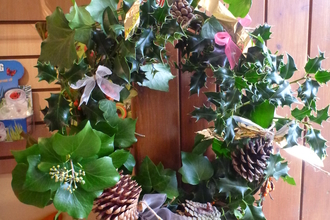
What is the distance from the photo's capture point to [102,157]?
44 cm

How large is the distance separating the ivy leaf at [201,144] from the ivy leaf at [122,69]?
0.23 metres

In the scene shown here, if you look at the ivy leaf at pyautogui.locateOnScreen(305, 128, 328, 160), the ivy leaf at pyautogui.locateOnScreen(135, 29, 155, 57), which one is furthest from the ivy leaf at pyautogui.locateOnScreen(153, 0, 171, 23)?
the ivy leaf at pyautogui.locateOnScreen(305, 128, 328, 160)

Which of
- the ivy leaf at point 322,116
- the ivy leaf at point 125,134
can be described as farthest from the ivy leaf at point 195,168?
the ivy leaf at point 322,116

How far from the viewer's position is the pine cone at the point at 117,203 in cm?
44

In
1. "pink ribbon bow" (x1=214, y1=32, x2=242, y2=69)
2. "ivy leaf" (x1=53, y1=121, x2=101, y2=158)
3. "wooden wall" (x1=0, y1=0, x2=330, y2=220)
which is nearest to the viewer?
"ivy leaf" (x1=53, y1=121, x2=101, y2=158)

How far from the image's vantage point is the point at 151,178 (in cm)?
55

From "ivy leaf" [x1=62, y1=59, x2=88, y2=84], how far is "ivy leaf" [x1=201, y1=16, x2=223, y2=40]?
8.9 inches

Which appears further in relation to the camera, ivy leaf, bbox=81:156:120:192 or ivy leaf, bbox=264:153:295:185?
ivy leaf, bbox=264:153:295:185

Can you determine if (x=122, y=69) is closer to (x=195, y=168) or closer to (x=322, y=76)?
(x=195, y=168)

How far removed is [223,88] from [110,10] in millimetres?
238

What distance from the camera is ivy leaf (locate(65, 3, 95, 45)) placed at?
46cm

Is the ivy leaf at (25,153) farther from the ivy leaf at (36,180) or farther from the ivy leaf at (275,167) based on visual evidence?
the ivy leaf at (275,167)

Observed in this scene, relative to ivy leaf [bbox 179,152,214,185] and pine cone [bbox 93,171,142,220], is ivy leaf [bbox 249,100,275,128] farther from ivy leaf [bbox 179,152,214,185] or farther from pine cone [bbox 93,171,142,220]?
pine cone [bbox 93,171,142,220]

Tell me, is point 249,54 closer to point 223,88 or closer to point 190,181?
point 223,88
